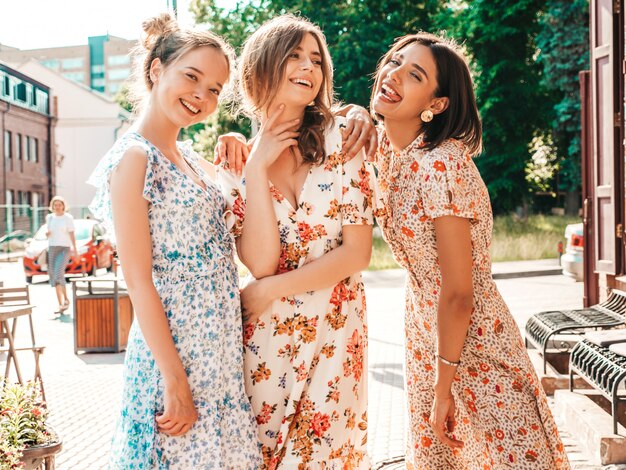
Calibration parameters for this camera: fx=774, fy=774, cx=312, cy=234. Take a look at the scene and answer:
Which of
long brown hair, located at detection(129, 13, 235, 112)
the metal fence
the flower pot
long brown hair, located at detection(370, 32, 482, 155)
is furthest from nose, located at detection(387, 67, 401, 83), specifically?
the metal fence

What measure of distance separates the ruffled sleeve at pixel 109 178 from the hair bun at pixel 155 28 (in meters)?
0.43

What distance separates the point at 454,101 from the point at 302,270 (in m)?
0.88

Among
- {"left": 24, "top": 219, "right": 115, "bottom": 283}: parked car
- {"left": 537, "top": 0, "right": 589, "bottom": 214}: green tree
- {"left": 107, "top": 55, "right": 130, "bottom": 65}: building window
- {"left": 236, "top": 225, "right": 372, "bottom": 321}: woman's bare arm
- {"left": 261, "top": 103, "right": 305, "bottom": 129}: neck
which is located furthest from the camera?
{"left": 107, "top": 55, "right": 130, "bottom": 65}: building window

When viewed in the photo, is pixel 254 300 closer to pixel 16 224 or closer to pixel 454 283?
pixel 454 283

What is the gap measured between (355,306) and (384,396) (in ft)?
16.5

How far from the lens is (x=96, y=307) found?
10.8 meters

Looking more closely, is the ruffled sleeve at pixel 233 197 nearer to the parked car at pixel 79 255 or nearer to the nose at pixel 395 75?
the nose at pixel 395 75

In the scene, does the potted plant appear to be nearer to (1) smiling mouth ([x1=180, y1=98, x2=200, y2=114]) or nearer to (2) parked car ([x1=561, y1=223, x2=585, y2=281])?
(1) smiling mouth ([x1=180, y1=98, x2=200, y2=114])

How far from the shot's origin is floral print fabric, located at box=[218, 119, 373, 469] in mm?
2580

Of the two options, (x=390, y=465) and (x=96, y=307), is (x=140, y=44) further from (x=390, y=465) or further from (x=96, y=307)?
(x=96, y=307)

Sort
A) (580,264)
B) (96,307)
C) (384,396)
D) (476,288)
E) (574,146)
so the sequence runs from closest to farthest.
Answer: (476,288) → (384,396) → (96,307) → (580,264) → (574,146)

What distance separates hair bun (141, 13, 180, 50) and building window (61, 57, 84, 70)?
125m

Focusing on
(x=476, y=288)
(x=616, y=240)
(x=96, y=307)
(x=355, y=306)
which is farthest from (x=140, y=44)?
(x=96, y=307)

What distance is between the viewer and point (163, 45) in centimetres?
274
